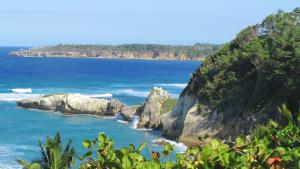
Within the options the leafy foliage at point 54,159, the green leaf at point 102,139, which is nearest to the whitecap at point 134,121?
the leafy foliage at point 54,159

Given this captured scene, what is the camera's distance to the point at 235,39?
50.8 meters

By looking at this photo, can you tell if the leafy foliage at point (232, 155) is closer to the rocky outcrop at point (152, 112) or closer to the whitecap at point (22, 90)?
the rocky outcrop at point (152, 112)

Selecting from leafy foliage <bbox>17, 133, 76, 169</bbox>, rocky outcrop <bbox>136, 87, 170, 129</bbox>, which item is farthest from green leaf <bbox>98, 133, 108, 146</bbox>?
rocky outcrop <bbox>136, 87, 170, 129</bbox>

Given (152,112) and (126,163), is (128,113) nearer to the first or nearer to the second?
(152,112)

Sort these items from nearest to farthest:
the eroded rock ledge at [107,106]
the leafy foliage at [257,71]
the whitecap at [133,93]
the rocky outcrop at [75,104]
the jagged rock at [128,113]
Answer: the leafy foliage at [257,71]
the eroded rock ledge at [107,106]
the jagged rock at [128,113]
the rocky outcrop at [75,104]
the whitecap at [133,93]

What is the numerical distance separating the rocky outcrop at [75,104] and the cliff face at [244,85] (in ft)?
44.1

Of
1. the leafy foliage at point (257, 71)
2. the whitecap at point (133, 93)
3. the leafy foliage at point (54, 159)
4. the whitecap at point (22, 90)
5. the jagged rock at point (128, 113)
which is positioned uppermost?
the leafy foliage at point (257, 71)

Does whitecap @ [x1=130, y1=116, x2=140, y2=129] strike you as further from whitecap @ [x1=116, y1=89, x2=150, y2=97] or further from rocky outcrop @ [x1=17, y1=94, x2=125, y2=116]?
whitecap @ [x1=116, y1=89, x2=150, y2=97]

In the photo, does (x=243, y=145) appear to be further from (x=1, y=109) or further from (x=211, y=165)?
(x=1, y=109)

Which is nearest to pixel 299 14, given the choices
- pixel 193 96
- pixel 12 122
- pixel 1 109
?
pixel 193 96

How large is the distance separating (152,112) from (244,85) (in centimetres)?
1287

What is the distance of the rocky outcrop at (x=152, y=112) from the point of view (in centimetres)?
5315

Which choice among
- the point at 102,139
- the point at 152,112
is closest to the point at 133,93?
the point at 152,112

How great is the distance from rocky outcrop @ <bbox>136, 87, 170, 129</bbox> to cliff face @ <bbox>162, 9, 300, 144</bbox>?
12.2ft
